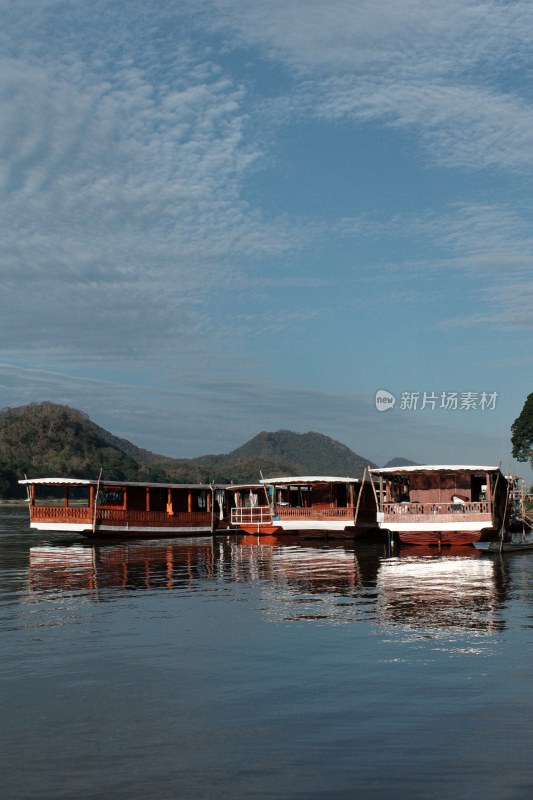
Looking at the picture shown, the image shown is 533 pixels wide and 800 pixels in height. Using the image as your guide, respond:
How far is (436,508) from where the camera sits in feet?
123

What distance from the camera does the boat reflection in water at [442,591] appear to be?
1655 centimetres

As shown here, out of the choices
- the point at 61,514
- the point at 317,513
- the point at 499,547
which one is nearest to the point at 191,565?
the point at 499,547

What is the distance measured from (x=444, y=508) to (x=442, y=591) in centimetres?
1597

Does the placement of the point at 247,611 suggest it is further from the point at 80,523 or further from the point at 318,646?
the point at 80,523

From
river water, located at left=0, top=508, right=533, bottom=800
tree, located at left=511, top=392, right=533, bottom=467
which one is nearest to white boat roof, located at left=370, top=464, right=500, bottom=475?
river water, located at left=0, top=508, right=533, bottom=800

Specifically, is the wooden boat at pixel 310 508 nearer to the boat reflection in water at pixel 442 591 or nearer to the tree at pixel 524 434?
the boat reflection in water at pixel 442 591

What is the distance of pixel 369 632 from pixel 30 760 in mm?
8302

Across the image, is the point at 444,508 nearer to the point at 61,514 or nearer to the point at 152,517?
the point at 152,517

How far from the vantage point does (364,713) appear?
975 cm

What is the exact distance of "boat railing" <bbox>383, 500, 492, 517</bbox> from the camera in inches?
1403

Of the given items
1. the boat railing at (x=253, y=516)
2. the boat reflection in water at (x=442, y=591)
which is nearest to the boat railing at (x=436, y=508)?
the boat reflection in water at (x=442, y=591)

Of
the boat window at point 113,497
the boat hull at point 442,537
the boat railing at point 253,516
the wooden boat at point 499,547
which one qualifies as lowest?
the wooden boat at point 499,547

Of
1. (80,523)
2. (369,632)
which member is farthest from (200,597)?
(80,523)

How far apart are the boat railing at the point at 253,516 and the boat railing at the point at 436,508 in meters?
14.3
